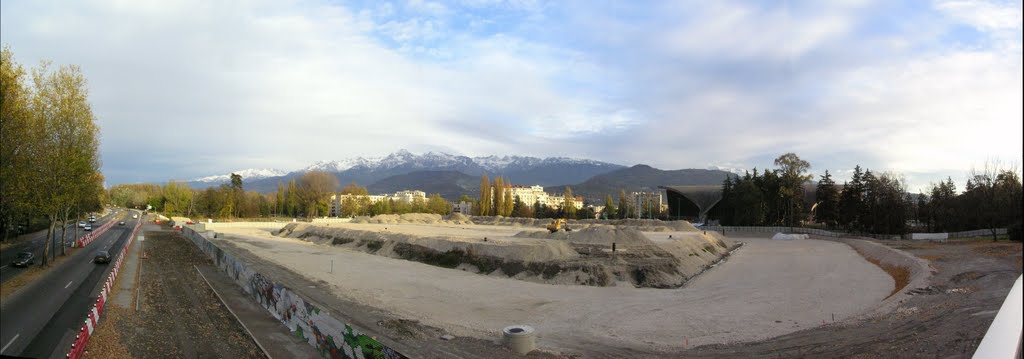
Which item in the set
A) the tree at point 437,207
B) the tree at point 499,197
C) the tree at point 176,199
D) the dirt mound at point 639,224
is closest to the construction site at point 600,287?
the dirt mound at point 639,224

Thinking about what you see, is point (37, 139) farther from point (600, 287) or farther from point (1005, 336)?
point (600, 287)

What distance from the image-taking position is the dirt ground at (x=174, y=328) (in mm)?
11430

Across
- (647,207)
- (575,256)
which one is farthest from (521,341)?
(647,207)

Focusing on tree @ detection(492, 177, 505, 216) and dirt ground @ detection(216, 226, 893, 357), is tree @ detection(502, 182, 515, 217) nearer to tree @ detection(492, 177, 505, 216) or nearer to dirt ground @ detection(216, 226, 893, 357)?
tree @ detection(492, 177, 505, 216)

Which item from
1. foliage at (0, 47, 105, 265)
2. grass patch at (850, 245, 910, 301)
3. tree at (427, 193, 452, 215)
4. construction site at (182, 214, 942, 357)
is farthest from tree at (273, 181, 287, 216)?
foliage at (0, 47, 105, 265)

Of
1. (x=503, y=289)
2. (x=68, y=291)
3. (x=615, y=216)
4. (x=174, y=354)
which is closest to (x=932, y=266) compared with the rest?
(x=503, y=289)

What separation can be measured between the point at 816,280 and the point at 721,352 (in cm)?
1764

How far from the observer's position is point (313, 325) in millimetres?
12547

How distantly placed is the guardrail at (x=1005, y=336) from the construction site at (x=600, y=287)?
37.2 ft

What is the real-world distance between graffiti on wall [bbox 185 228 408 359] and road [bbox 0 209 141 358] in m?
4.70

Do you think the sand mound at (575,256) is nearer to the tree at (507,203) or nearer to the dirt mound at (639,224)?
the dirt mound at (639,224)

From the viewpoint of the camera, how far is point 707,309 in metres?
20.0

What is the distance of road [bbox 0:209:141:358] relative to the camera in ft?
13.5

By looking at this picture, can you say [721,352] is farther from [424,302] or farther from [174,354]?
[174,354]
